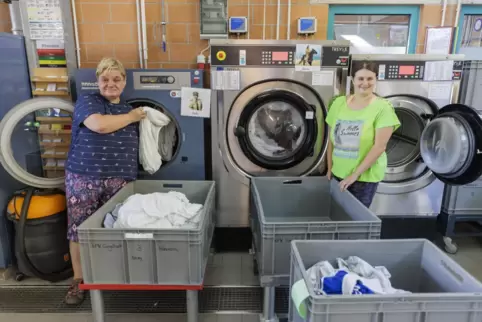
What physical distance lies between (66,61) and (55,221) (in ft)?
4.15

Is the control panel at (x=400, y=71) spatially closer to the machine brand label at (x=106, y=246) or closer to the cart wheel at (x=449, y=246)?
the cart wheel at (x=449, y=246)

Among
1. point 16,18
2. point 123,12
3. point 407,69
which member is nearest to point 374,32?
point 407,69

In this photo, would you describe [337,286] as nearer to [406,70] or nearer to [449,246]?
[406,70]

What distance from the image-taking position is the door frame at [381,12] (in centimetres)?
322

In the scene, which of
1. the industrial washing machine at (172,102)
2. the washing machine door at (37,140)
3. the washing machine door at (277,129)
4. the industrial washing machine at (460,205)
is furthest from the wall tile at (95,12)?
the industrial washing machine at (460,205)

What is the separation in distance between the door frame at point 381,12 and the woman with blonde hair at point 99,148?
2121 millimetres

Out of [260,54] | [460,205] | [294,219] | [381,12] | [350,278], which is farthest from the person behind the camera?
[381,12]

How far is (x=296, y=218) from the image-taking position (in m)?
2.55

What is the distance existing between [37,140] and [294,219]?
80.7 inches

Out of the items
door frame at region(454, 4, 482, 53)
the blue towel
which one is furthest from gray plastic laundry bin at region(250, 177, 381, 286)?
door frame at region(454, 4, 482, 53)

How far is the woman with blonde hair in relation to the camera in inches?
78.7

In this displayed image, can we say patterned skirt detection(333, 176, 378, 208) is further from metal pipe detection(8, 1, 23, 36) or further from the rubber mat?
metal pipe detection(8, 1, 23, 36)

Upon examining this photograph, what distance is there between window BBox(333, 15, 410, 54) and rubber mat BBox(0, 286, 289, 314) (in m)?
2.56

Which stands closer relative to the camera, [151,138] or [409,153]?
[151,138]
